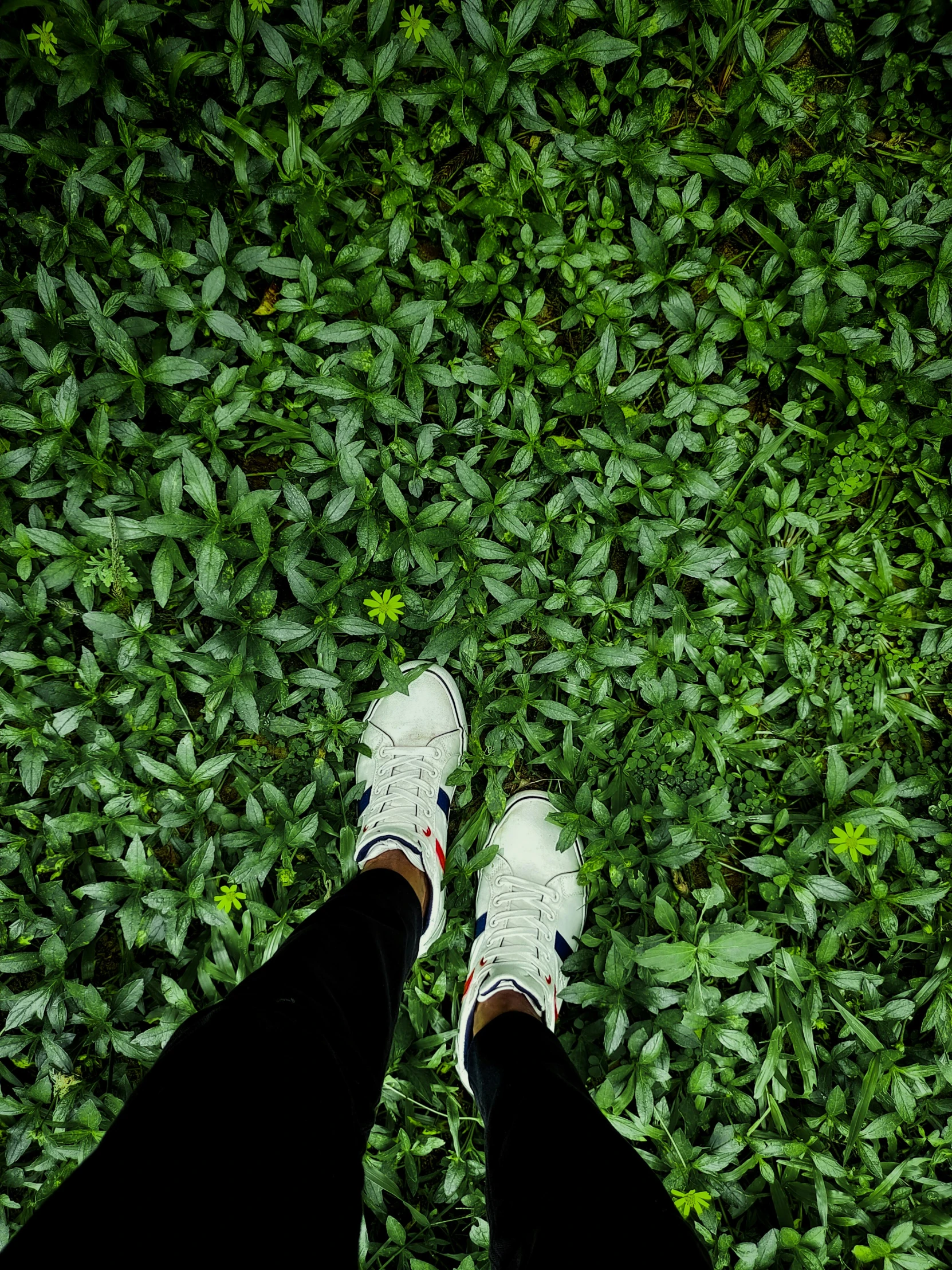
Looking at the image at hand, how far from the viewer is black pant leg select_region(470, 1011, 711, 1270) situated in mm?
1148

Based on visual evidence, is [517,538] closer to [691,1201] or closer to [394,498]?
[394,498]

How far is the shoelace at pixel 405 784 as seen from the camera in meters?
2.15

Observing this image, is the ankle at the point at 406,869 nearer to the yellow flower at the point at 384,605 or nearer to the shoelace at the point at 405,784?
the shoelace at the point at 405,784

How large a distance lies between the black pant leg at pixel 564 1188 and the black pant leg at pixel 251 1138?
0.27 meters

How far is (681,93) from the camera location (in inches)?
83.9

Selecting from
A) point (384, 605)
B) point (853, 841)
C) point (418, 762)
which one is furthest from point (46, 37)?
point (853, 841)

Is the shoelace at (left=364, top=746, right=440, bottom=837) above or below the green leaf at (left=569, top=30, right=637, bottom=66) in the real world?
below

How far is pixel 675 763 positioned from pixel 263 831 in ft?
4.08

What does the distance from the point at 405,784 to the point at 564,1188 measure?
3.73 ft

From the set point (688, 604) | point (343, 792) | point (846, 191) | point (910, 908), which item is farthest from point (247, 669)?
point (846, 191)

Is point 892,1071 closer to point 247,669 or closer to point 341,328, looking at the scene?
point 247,669

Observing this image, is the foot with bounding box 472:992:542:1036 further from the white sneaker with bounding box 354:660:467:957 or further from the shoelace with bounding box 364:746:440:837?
the shoelace with bounding box 364:746:440:837

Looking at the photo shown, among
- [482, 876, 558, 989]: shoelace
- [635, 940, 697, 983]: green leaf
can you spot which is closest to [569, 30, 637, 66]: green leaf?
[482, 876, 558, 989]: shoelace

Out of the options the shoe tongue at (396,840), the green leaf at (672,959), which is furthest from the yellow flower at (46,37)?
the green leaf at (672,959)
